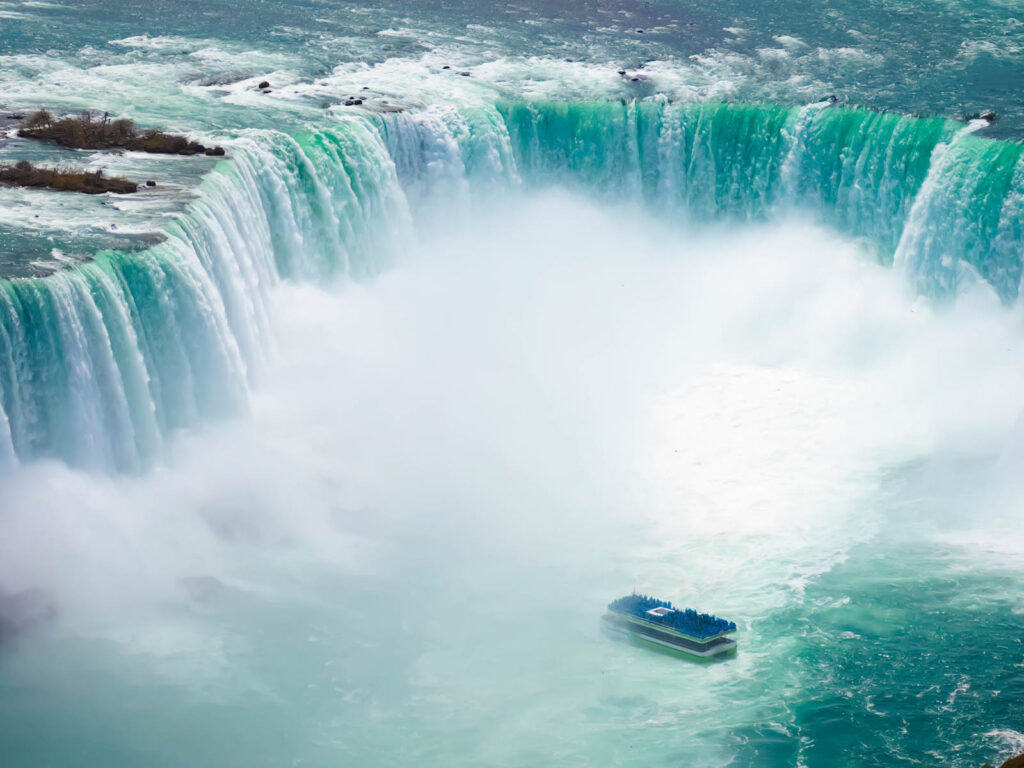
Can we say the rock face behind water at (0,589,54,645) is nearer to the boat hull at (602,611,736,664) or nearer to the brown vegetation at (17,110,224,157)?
the boat hull at (602,611,736,664)

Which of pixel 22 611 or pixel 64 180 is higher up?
pixel 64 180

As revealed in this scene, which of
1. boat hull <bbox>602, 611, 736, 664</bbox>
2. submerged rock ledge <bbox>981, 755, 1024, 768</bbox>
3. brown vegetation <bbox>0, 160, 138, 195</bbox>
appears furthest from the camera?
brown vegetation <bbox>0, 160, 138, 195</bbox>

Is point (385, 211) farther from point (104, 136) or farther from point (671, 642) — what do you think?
point (671, 642)

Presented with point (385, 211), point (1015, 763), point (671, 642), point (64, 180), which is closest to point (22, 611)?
point (671, 642)

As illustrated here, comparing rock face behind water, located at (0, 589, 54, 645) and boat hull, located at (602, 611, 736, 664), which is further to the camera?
boat hull, located at (602, 611, 736, 664)

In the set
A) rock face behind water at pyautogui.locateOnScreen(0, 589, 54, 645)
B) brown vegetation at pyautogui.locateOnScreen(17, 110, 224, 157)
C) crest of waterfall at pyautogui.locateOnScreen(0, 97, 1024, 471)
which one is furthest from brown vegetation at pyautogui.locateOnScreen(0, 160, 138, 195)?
rock face behind water at pyautogui.locateOnScreen(0, 589, 54, 645)

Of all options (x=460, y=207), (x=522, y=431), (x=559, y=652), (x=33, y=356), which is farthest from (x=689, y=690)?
(x=460, y=207)

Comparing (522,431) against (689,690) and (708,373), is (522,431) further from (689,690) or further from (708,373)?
(689,690)
